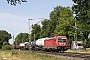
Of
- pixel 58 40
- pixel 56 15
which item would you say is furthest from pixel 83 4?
pixel 56 15

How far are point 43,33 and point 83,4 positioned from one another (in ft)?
244

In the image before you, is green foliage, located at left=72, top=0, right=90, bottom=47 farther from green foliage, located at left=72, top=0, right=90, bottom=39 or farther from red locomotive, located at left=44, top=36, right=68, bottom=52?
red locomotive, located at left=44, top=36, right=68, bottom=52

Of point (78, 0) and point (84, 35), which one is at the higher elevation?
point (78, 0)

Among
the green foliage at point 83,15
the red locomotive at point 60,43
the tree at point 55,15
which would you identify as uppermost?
Result: the tree at point 55,15

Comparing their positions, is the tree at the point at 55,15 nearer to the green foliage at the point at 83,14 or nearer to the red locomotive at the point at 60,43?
the green foliage at the point at 83,14

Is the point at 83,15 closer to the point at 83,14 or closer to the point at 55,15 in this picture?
the point at 83,14

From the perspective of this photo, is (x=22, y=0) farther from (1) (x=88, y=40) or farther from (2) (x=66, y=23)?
(2) (x=66, y=23)

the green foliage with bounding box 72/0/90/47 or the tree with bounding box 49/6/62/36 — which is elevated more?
the tree with bounding box 49/6/62/36

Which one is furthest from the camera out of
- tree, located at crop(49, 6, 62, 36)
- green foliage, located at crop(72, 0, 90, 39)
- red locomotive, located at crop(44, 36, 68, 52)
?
tree, located at crop(49, 6, 62, 36)

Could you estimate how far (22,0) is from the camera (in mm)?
11164

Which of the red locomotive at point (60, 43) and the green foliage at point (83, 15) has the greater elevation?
the green foliage at point (83, 15)

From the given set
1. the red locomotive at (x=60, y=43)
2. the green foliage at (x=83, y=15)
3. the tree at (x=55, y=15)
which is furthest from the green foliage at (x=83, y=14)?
the tree at (x=55, y=15)

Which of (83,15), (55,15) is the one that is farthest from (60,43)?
(55,15)

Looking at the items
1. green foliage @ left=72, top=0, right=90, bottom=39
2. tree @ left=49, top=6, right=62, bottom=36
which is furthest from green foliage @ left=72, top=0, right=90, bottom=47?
tree @ left=49, top=6, right=62, bottom=36
